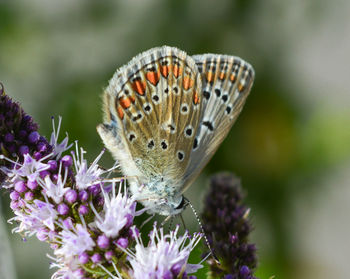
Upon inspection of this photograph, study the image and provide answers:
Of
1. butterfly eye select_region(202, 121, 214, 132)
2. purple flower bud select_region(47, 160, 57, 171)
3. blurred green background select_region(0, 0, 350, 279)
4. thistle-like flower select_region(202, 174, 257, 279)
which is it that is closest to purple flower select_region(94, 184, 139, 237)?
purple flower bud select_region(47, 160, 57, 171)

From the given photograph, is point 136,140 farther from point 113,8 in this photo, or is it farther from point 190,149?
point 113,8

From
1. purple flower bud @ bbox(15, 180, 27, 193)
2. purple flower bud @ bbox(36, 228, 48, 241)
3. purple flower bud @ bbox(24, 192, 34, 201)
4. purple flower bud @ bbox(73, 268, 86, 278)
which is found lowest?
purple flower bud @ bbox(73, 268, 86, 278)

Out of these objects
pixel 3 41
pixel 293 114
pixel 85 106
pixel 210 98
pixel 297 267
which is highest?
pixel 3 41

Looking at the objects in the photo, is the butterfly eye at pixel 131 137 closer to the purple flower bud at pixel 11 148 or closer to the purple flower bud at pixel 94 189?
the purple flower bud at pixel 94 189

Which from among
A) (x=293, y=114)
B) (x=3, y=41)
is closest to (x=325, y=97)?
(x=293, y=114)

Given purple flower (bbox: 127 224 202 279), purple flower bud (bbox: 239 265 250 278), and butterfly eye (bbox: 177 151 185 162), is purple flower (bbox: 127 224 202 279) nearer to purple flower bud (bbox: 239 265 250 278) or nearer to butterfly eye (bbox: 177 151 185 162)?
purple flower bud (bbox: 239 265 250 278)

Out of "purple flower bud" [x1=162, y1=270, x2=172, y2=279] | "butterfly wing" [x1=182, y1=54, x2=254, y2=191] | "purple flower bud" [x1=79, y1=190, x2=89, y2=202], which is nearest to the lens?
"purple flower bud" [x1=162, y1=270, x2=172, y2=279]
